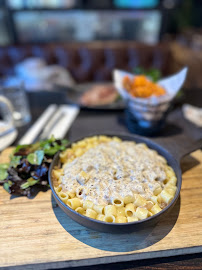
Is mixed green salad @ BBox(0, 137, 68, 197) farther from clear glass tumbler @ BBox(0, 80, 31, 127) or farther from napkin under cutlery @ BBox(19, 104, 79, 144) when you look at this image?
clear glass tumbler @ BBox(0, 80, 31, 127)

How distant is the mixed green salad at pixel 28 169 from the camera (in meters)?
1.10

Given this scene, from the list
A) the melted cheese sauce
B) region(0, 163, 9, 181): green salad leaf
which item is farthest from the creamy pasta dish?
region(0, 163, 9, 181): green salad leaf

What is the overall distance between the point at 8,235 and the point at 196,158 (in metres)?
1.07

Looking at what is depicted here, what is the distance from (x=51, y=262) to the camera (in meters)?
0.81

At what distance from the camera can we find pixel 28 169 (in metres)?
1.16

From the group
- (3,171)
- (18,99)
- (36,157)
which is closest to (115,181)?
(36,157)

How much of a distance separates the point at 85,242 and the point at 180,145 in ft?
2.44

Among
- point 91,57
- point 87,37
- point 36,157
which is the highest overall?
point 36,157

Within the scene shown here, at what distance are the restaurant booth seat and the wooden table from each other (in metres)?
2.63

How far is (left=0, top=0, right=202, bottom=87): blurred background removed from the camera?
3.26m

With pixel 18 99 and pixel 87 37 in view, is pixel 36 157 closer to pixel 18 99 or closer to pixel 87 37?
pixel 18 99

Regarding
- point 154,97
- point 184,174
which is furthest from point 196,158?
point 154,97

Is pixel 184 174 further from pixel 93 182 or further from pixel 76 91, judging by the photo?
pixel 76 91

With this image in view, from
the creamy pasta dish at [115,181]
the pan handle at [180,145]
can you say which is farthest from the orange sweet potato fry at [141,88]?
the creamy pasta dish at [115,181]
